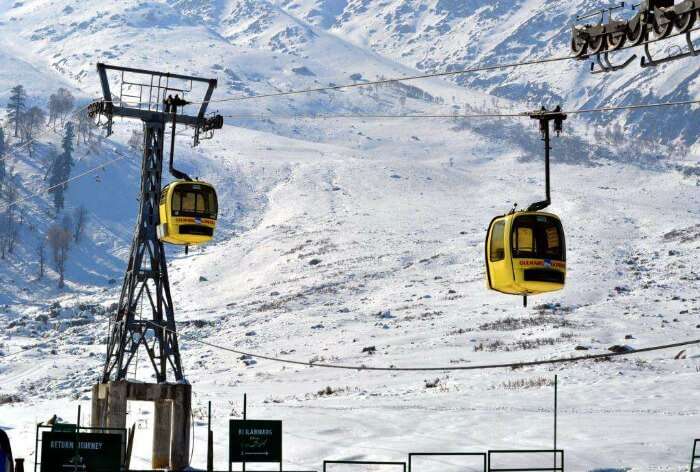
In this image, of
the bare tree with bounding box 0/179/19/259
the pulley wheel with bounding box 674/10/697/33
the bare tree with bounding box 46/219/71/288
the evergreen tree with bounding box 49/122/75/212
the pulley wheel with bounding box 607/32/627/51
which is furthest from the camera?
the evergreen tree with bounding box 49/122/75/212

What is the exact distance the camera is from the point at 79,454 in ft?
70.2

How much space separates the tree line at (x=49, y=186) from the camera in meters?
142

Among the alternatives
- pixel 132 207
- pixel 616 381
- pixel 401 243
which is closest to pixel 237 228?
pixel 132 207

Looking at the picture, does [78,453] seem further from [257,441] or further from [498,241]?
[498,241]

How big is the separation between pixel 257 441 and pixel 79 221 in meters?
135

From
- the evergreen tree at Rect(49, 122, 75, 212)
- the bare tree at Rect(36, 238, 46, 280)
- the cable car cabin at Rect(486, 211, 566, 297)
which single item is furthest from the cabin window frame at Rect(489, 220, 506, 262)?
the evergreen tree at Rect(49, 122, 75, 212)

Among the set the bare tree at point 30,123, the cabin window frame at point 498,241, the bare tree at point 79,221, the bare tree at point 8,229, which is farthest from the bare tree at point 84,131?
the cabin window frame at point 498,241

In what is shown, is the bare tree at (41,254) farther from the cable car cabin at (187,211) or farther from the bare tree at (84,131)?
the cable car cabin at (187,211)

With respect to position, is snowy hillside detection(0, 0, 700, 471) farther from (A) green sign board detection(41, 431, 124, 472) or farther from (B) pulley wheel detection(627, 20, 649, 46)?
(B) pulley wheel detection(627, 20, 649, 46)

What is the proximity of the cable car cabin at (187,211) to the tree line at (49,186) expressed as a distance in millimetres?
87527

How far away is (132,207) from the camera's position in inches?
6762

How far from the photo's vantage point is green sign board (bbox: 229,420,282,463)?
25094 mm

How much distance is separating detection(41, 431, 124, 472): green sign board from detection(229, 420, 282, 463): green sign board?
157 inches

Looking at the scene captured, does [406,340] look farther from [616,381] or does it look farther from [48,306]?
[48,306]
